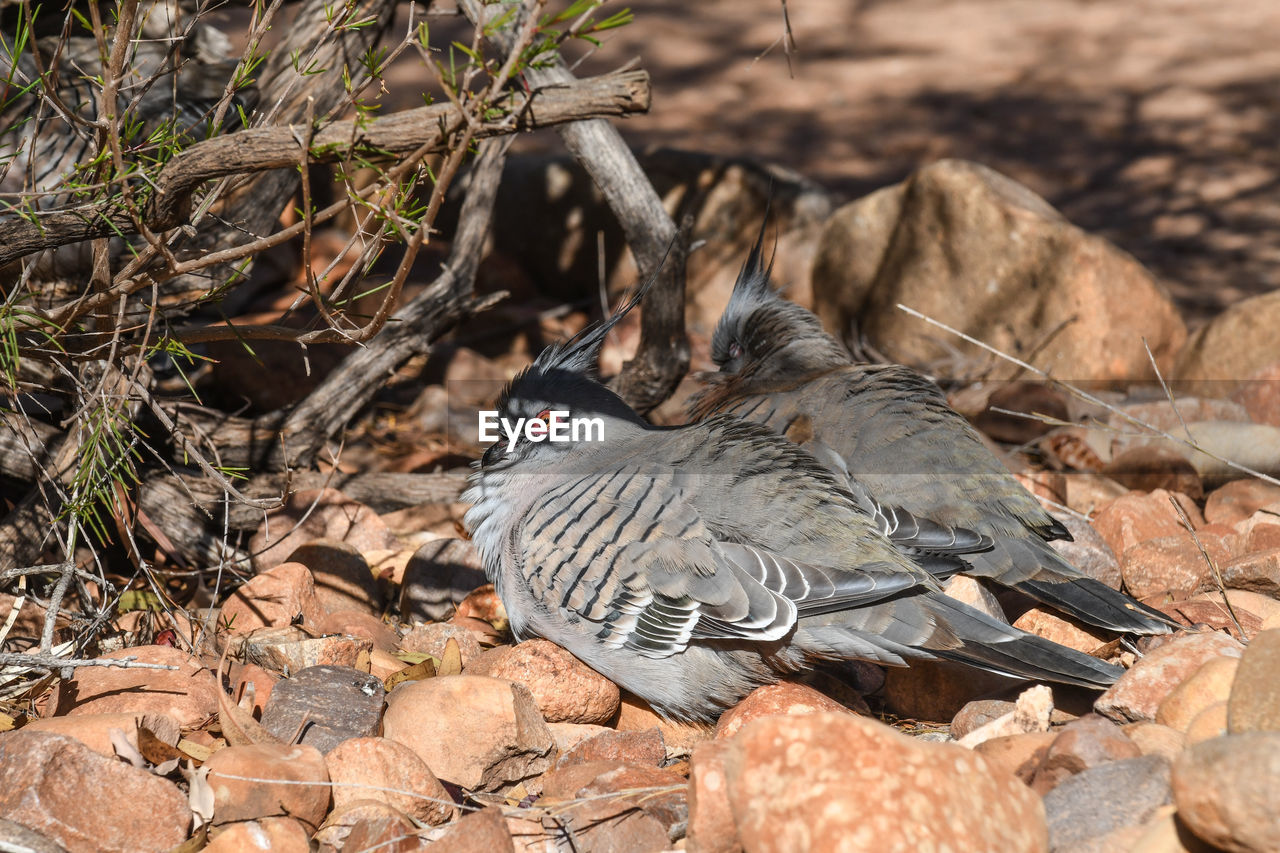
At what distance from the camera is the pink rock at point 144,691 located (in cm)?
327

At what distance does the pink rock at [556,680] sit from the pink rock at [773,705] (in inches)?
17.1

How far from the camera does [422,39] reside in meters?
2.81

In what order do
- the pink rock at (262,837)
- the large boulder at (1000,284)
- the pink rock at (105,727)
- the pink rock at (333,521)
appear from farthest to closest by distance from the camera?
the large boulder at (1000,284) < the pink rock at (333,521) < the pink rock at (105,727) < the pink rock at (262,837)

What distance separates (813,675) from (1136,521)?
160 cm

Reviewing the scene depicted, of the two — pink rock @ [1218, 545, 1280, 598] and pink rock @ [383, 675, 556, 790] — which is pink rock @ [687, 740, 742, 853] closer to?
pink rock @ [383, 675, 556, 790]

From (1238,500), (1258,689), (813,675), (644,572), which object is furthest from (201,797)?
(1238,500)

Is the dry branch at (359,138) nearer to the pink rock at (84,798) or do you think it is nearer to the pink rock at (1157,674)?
the pink rock at (84,798)

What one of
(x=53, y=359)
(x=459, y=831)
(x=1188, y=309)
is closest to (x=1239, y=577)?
(x=459, y=831)

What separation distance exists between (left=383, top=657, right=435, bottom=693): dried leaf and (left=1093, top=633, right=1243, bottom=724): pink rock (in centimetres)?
205

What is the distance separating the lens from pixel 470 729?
328 centimetres

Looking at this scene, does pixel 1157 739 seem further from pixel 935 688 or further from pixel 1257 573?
pixel 1257 573

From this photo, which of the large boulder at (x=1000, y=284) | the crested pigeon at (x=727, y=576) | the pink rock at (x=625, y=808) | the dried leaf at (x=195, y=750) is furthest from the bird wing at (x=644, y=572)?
the large boulder at (x=1000, y=284)

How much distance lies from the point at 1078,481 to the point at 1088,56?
8.70 metres

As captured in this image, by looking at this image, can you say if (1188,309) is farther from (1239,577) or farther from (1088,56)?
(1088,56)
